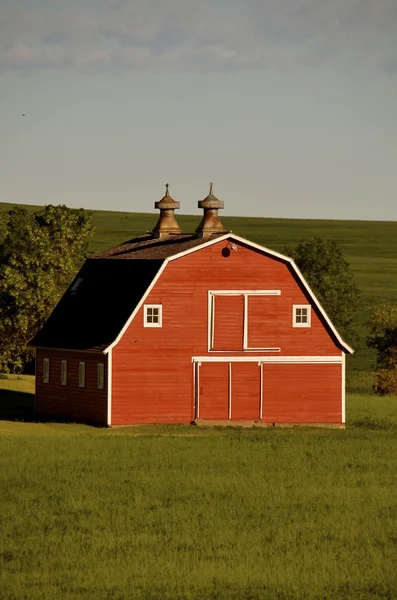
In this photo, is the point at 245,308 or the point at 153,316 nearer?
the point at 153,316

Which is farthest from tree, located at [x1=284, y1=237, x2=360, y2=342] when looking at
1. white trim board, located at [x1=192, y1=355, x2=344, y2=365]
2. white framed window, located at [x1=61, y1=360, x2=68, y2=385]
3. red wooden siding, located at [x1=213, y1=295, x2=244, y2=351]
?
red wooden siding, located at [x1=213, y1=295, x2=244, y2=351]

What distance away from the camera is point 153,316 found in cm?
5528

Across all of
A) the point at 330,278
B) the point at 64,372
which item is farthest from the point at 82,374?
the point at 330,278

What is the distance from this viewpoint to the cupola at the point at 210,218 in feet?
194

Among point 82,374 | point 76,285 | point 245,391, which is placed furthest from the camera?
point 76,285

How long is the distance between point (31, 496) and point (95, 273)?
24.4 metres

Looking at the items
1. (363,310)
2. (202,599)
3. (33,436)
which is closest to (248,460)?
(33,436)


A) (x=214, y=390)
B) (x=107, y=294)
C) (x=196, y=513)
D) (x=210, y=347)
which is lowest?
(x=196, y=513)

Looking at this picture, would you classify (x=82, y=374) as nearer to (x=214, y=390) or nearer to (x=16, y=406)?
(x=214, y=390)

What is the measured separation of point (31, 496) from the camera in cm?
3784

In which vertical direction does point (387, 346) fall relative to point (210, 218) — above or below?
below

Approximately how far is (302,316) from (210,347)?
12.3 ft

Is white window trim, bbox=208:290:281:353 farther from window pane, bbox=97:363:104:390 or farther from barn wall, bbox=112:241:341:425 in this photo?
window pane, bbox=97:363:104:390

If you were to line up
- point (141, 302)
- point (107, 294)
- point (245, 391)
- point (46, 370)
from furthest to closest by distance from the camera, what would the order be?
point (46, 370) < point (107, 294) < point (245, 391) < point (141, 302)
